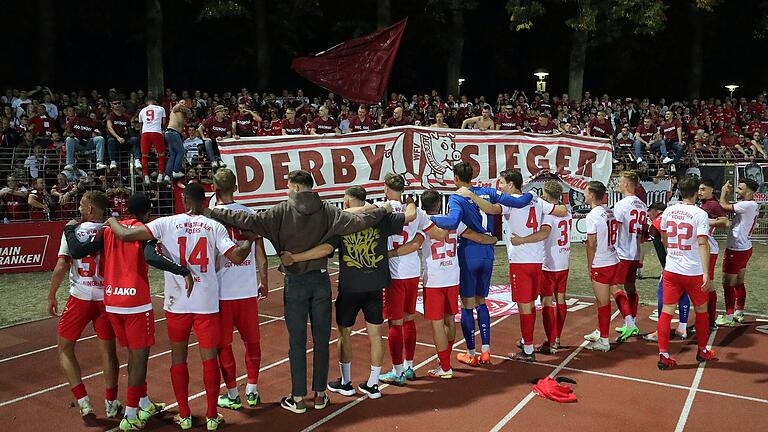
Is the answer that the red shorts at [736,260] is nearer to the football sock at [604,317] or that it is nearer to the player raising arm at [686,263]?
the player raising arm at [686,263]

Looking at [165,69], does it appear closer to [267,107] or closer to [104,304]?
[267,107]

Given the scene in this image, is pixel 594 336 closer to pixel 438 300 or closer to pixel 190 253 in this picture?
pixel 438 300

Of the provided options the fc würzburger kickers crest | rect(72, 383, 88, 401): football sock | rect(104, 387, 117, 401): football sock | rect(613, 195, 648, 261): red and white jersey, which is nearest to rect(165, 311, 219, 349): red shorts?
rect(104, 387, 117, 401): football sock

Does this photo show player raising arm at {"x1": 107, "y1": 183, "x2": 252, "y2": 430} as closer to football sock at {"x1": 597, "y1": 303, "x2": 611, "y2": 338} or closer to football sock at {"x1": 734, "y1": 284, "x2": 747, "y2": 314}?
football sock at {"x1": 597, "y1": 303, "x2": 611, "y2": 338}

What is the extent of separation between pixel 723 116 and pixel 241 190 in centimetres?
1960

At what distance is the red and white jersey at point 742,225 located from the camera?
29.5 ft

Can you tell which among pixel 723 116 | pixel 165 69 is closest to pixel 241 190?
pixel 723 116

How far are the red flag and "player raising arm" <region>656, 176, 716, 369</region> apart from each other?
8063mm

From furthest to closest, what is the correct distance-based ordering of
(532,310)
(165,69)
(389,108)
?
(165,69), (389,108), (532,310)

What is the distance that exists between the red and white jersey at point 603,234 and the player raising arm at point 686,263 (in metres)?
0.71

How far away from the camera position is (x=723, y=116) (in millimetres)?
24859

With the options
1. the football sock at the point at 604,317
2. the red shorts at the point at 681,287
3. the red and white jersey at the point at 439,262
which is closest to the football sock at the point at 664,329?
the red shorts at the point at 681,287

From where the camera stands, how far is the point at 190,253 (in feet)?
18.9

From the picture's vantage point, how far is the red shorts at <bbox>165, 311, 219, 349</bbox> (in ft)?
18.9
